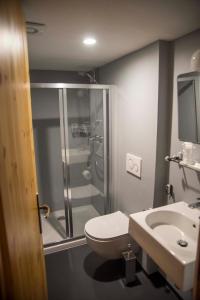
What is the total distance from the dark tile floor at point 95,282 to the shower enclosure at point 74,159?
37cm

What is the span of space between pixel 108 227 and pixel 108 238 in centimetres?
19

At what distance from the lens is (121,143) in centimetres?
254

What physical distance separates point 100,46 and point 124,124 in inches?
35.1

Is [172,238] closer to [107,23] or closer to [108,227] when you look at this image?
[108,227]

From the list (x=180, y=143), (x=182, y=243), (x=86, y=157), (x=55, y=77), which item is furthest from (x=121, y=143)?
(x=55, y=77)

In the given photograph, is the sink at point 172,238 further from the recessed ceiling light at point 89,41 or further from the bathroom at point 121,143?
the recessed ceiling light at point 89,41

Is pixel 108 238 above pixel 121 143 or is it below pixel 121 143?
below

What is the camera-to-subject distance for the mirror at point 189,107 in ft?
5.11

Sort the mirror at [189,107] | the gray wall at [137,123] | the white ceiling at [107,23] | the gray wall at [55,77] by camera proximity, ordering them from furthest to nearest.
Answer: the gray wall at [55,77] < the gray wall at [137,123] < the mirror at [189,107] < the white ceiling at [107,23]

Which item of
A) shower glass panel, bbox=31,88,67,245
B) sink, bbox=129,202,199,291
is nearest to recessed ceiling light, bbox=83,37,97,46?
shower glass panel, bbox=31,88,67,245

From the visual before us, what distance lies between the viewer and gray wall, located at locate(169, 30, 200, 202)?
159 centimetres

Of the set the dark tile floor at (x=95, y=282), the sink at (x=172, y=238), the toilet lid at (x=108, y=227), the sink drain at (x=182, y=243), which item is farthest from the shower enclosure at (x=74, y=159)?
the sink drain at (x=182, y=243)

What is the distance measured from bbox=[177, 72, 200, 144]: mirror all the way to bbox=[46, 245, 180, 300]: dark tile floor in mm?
1437

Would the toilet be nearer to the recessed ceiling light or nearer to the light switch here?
the light switch
